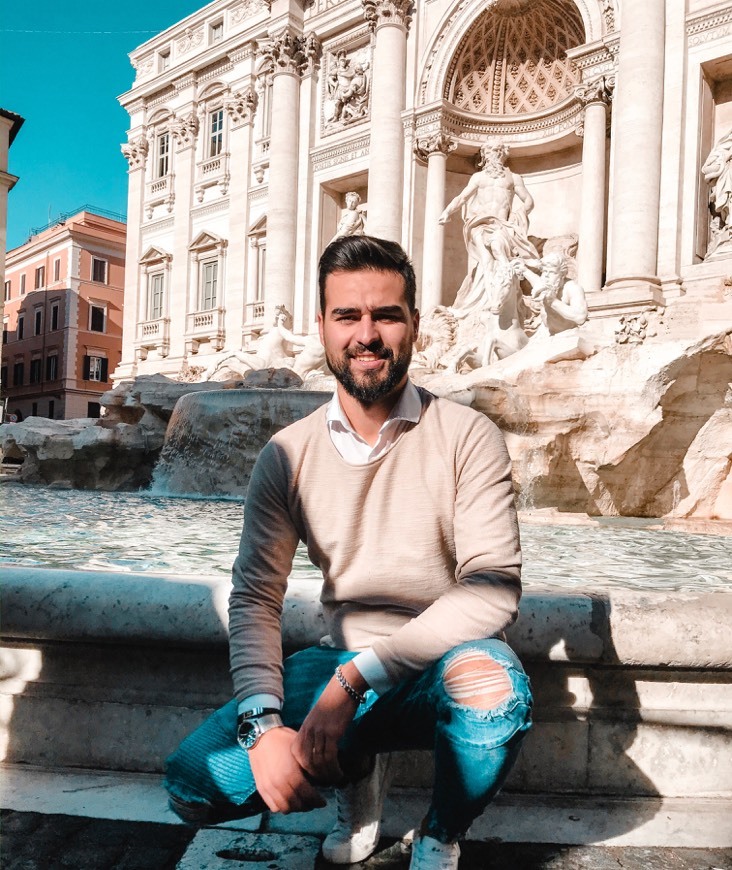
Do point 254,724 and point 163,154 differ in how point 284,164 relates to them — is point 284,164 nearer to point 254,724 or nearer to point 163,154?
point 163,154

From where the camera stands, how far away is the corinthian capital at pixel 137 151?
949 inches

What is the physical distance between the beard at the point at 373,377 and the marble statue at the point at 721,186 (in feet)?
37.8

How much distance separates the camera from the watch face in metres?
1.34

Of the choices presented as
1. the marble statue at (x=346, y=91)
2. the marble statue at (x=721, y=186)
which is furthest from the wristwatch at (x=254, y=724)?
the marble statue at (x=346, y=91)

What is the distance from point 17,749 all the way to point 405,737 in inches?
38.8

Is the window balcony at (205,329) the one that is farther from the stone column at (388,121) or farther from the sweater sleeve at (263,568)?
the sweater sleeve at (263,568)

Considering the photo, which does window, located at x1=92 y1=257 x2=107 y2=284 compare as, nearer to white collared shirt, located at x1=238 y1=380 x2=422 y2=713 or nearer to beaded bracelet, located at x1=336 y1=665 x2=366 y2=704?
white collared shirt, located at x1=238 y1=380 x2=422 y2=713

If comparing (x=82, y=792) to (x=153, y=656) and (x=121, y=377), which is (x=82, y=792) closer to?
(x=153, y=656)

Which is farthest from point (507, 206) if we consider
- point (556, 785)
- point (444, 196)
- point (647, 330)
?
point (556, 785)

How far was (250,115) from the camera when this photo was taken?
798 inches

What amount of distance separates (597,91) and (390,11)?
540cm

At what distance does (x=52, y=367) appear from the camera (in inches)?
1371

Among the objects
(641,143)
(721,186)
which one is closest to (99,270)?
(641,143)

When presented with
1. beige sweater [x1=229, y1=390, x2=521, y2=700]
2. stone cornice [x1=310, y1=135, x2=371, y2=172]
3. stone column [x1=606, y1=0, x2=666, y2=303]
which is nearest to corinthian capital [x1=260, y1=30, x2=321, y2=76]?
stone cornice [x1=310, y1=135, x2=371, y2=172]
